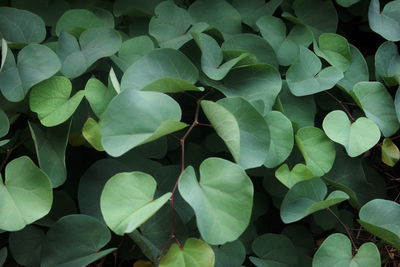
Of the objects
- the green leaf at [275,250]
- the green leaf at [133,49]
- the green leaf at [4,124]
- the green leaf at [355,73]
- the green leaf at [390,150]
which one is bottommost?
the green leaf at [275,250]

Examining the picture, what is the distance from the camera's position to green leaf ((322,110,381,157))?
84 centimetres

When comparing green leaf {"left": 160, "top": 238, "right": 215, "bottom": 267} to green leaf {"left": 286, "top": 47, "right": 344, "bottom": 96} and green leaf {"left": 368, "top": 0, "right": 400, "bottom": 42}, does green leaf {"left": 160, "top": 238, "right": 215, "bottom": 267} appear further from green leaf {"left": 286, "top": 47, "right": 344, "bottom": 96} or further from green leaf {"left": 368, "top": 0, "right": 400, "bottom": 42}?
green leaf {"left": 368, "top": 0, "right": 400, "bottom": 42}

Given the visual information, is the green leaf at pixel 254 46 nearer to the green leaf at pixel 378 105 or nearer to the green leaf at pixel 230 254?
the green leaf at pixel 378 105

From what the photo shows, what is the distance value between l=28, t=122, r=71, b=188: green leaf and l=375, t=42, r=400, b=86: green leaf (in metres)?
0.59

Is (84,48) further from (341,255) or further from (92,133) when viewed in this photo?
(341,255)

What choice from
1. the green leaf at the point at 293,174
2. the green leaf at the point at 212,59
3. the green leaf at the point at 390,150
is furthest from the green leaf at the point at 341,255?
the green leaf at the point at 212,59

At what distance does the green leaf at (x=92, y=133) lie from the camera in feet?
2.55

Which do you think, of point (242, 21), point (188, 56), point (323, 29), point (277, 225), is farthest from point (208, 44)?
point (277, 225)

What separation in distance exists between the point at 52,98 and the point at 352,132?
504 millimetres

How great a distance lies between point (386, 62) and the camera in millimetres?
985

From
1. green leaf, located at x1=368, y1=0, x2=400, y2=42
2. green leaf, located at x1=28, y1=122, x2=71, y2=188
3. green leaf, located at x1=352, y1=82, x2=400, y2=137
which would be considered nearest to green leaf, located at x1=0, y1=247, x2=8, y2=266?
green leaf, located at x1=28, y1=122, x2=71, y2=188

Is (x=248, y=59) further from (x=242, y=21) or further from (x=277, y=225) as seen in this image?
(x=277, y=225)

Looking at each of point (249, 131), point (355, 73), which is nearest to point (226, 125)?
point (249, 131)

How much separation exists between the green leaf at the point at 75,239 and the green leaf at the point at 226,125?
23cm
